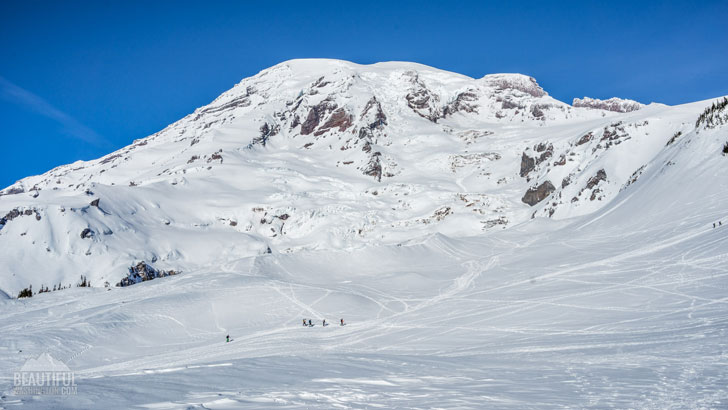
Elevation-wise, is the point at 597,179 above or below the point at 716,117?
below

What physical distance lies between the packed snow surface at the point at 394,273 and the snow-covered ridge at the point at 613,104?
50.2 metres

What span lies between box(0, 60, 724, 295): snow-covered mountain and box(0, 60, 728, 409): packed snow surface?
0.64 m

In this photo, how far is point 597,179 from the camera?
233 ft

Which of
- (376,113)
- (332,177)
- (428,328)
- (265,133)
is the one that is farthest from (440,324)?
(265,133)

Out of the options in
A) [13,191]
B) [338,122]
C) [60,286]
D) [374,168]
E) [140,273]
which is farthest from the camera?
[338,122]

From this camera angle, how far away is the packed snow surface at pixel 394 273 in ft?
31.3

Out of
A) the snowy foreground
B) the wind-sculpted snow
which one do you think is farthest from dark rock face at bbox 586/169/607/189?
the wind-sculpted snow

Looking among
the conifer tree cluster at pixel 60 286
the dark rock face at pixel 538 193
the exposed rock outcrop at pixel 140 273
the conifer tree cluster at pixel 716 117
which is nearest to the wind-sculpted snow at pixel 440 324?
the conifer tree cluster at pixel 716 117

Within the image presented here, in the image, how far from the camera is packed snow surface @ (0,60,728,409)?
955 cm

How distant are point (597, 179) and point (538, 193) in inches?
723

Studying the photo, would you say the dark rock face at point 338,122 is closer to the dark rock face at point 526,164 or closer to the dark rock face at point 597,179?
the dark rock face at point 526,164

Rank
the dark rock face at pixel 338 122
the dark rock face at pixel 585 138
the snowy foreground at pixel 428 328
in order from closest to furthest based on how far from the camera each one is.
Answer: the snowy foreground at pixel 428 328 < the dark rock face at pixel 585 138 < the dark rock face at pixel 338 122

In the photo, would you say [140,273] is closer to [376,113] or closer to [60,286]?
[60,286]

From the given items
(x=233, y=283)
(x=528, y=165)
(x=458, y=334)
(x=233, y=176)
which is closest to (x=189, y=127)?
(x=233, y=176)
